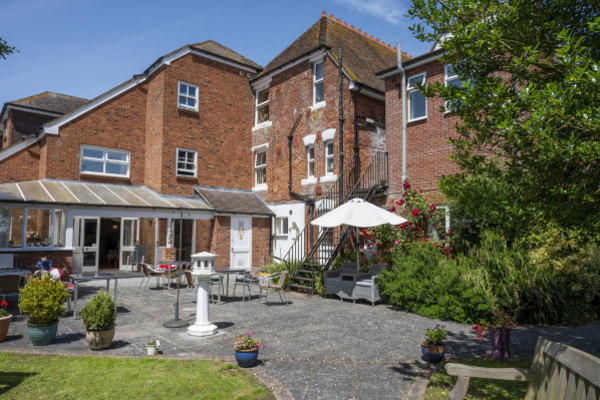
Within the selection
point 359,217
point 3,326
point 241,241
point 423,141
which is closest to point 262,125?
point 241,241

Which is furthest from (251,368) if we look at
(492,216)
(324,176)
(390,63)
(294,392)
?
(390,63)

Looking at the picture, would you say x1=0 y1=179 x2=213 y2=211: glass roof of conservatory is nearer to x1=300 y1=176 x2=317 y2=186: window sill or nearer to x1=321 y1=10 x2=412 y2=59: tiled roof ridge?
x1=300 y1=176 x2=317 y2=186: window sill

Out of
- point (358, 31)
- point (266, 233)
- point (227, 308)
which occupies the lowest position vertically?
point (227, 308)

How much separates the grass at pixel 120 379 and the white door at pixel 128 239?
11758 millimetres

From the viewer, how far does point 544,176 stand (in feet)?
A: 11.4

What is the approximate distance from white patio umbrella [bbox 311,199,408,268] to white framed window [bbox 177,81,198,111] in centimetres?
1003

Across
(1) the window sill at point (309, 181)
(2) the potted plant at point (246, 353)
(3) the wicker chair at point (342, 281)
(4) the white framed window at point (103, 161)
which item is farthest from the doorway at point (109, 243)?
(2) the potted plant at point (246, 353)

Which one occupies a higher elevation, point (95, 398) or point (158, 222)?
point (158, 222)

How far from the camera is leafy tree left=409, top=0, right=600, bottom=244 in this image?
2.95 m

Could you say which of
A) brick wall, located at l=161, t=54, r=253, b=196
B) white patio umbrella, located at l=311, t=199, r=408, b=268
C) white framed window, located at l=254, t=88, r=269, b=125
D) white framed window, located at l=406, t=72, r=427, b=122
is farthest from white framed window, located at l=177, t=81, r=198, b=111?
white patio umbrella, located at l=311, t=199, r=408, b=268

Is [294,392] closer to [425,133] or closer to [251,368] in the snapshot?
[251,368]

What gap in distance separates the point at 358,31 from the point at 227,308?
49.4 ft

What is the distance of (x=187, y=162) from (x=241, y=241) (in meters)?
4.17

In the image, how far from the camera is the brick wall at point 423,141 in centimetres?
1202
